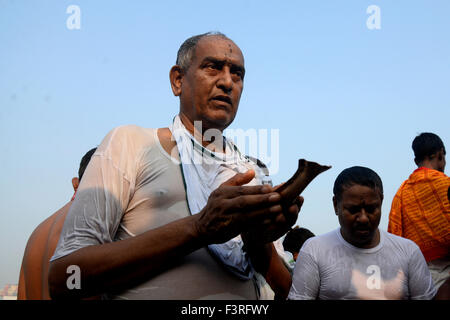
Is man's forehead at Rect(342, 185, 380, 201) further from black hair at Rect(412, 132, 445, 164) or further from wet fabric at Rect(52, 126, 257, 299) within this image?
black hair at Rect(412, 132, 445, 164)

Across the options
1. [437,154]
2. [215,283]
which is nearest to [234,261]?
[215,283]

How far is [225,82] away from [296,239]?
14.5 feet

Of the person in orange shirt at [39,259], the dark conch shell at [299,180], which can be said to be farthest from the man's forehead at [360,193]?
the person in orange shirt at [39,259]

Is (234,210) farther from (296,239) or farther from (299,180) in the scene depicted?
(296,239)

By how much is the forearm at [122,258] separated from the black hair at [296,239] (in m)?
4.74

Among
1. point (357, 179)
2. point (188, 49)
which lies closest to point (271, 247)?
point (188, 49)

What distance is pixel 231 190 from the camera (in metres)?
1.57

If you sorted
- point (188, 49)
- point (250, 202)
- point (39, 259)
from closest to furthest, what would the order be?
point (250, 202), point (188, 49), point (39, 259)

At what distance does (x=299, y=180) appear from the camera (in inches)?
63.1

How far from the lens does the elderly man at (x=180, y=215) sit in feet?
5.21

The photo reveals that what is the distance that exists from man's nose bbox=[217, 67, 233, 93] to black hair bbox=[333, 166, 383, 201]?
1459 millimetres

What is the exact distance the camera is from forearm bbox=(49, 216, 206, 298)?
158 cm

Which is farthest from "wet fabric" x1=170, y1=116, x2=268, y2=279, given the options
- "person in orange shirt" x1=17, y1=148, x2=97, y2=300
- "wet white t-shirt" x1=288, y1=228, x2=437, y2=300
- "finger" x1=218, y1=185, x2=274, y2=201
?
"person in orange shirt" x1=17, y1=148, x2=97, y2=300
